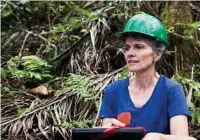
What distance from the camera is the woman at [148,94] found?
10.2 ft

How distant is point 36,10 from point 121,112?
14.9 feet

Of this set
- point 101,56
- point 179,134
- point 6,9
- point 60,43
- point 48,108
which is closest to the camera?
point 179,134

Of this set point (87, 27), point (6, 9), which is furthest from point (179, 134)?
point (6, 9)

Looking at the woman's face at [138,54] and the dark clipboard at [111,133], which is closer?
the dark clipboard at [111,133]

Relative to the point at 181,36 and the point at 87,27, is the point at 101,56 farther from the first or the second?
the point at 181,36

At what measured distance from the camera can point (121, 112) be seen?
321 centimetres

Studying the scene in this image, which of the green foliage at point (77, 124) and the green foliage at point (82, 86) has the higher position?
the green foliage at point (82, 86)

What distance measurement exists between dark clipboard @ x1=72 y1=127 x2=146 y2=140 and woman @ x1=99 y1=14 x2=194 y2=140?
17 centimetres

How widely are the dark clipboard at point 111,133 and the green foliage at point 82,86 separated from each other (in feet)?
6.36

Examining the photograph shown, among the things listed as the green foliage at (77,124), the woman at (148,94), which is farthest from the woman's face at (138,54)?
the green foliage at (77,124)

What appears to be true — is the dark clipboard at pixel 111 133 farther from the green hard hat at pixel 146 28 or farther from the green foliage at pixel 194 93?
the green foliage at pixel 194 93

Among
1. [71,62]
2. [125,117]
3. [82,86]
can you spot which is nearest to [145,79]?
[125,117]

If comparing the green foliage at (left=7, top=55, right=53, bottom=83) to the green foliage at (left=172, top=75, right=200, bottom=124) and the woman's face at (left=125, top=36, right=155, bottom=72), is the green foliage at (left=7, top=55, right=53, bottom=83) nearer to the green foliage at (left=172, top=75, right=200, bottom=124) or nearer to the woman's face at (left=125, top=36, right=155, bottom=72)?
the green foliage at (left=172, top=75, right=200, bottom=124)

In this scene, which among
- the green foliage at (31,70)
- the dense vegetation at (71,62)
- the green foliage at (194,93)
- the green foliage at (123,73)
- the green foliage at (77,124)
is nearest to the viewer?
the green foliage at (194,93)
